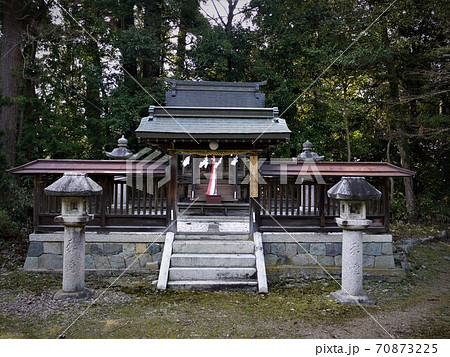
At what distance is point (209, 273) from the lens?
6625 mm

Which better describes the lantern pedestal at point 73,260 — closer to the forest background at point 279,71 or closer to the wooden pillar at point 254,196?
the wooden pillar at point 254,196

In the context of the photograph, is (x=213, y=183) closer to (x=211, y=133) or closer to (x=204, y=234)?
(x=204, y=234)

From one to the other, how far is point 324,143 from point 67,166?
13.0 meters

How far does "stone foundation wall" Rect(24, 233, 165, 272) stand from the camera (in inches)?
289

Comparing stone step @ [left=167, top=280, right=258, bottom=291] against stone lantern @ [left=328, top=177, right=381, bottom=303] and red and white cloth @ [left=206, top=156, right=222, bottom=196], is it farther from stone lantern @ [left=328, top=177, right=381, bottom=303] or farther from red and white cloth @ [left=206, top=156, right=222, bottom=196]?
red and white cloth @ [left=206, top=156, right=222, bottom=196]

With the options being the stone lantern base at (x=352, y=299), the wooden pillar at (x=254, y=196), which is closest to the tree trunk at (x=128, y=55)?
the wooden pillar at (x=254, y=196)

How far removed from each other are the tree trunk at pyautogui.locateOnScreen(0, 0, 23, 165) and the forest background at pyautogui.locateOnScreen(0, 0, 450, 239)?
0.30 meters

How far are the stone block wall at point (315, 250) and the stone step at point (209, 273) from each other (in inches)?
40.3

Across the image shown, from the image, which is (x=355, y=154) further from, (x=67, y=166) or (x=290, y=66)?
(x=67, y=166)

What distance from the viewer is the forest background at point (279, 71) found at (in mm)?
13242

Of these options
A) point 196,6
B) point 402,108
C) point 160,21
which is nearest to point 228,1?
point 196,6

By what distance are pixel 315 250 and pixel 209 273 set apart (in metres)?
2.51

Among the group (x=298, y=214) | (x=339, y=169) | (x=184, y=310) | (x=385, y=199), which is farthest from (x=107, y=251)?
(x=385, y=199)

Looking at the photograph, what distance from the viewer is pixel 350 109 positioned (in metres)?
14.8
